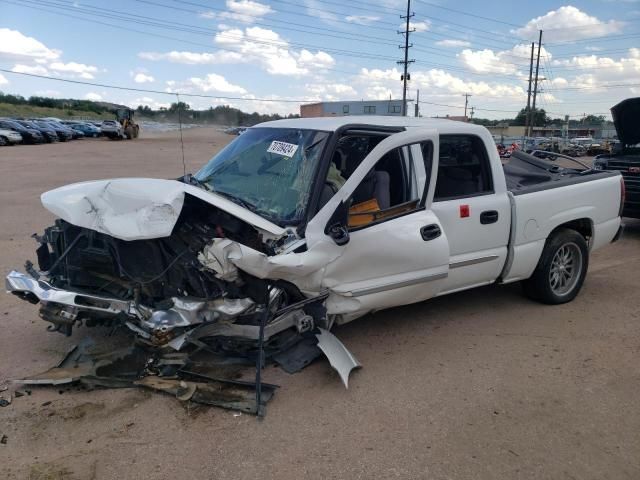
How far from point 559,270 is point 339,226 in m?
3.00

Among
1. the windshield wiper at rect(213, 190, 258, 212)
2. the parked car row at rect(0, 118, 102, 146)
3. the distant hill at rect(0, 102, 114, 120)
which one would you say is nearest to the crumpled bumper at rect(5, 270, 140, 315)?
the windshield wiper at rect(213, 190, 258, 212)

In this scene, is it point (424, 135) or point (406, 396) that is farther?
point (424, 135)

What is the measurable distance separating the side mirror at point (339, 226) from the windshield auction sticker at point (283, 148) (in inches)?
A: 32.8

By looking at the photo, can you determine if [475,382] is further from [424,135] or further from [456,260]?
[424,135]

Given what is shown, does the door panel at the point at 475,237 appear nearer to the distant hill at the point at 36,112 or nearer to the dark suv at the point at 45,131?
the dark suv at the point at 45,131

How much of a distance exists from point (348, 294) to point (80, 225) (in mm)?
1986

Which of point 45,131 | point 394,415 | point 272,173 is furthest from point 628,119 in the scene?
point 45,131

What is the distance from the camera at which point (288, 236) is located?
12.4ft

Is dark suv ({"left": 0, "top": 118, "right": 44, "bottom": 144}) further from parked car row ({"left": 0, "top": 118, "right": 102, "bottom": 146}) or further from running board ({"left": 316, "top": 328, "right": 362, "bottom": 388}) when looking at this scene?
running board ({"left": 316, "top": 328, "right": 362, "bottom": 388})

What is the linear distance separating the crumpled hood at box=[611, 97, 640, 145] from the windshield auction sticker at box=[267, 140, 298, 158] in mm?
7467

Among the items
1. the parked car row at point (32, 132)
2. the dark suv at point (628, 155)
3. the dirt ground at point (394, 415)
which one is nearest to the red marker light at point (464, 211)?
the dirt ground at point (394, 415)

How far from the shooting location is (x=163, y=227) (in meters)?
Answer: 3.55

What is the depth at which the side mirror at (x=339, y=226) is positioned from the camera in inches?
148

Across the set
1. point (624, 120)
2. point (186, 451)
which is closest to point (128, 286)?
point (186, 451)
